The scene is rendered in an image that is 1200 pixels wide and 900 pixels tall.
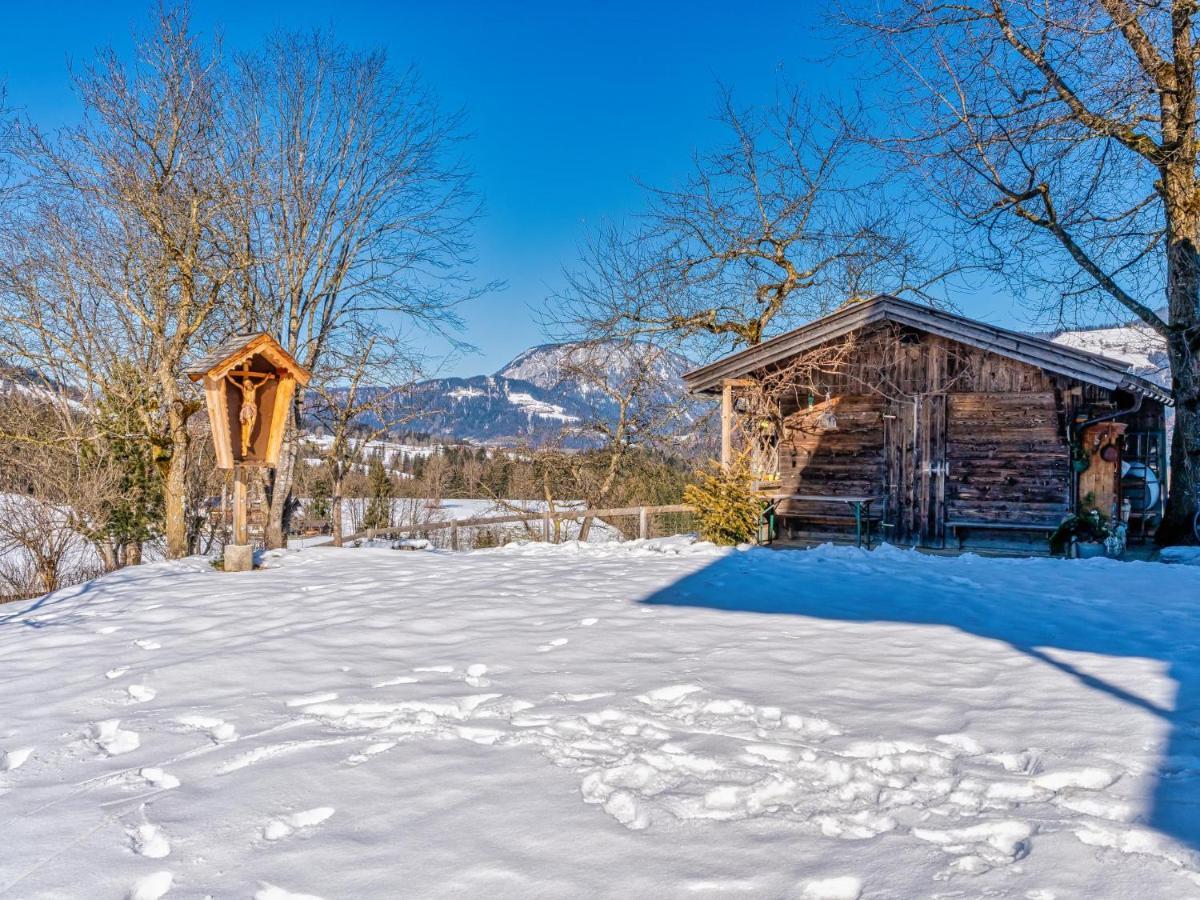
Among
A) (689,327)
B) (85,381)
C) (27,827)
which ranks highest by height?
(689,327)

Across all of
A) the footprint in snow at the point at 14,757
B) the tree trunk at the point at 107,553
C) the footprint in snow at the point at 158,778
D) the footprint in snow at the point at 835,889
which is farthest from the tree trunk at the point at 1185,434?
the tree trunk at the point at 107,553

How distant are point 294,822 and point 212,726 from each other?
3.91 ft

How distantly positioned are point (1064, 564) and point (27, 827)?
351 inches

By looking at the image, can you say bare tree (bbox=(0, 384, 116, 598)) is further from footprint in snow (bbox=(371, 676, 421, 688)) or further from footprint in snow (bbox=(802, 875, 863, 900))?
footprint in snow (bbox=(802, 875, 863, 900))

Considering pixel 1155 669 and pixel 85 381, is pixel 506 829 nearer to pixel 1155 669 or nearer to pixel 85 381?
pixel 1155 669

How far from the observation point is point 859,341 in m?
12.1

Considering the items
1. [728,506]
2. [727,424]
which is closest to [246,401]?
[728,506]

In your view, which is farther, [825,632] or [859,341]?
[859,341]

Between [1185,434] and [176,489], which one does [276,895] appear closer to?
[176,489]

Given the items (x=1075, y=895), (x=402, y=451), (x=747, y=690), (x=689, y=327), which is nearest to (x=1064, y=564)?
(x=747, y=690)

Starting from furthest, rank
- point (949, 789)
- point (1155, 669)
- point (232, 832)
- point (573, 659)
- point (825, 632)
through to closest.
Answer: point (825, 632) → point (573, 659) → point (1155, 669) → point (949, 789) → point (232, 832)

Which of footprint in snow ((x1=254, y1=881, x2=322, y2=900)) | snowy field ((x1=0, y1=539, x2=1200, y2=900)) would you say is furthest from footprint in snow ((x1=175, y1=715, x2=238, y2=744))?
footprint in snow ((x1=254, y1=881, x2=322, y2=900))

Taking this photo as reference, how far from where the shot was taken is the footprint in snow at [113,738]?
318 centimetres

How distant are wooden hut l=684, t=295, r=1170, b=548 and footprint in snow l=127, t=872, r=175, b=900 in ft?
35.1
